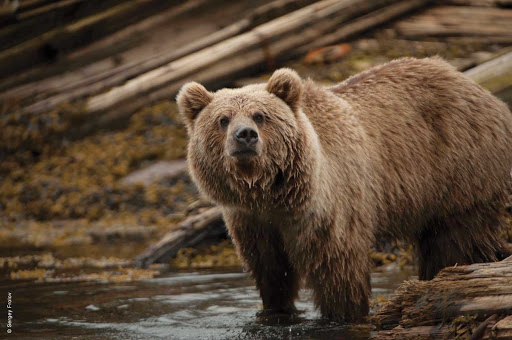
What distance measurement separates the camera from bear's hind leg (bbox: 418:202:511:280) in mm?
6336

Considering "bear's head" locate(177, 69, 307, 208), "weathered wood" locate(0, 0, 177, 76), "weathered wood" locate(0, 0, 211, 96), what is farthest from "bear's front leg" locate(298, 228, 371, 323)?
"weathered wood" locate(0, 0, 177, 76)

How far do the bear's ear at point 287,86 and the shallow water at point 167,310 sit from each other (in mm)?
1750

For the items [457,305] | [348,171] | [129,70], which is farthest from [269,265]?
[129,70]

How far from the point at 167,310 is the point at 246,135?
7.27 feet

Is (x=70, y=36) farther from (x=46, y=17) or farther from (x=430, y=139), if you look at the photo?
(x=430, y=139)

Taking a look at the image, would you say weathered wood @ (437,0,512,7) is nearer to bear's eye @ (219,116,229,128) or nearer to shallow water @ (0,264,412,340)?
shallow water @ (0,264,412,340)

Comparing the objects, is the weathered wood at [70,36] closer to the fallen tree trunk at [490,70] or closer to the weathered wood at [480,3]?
the weathered wood at [480,3]

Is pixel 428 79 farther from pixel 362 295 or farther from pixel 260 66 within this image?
pixel 260 66

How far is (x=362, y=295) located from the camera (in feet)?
19.2

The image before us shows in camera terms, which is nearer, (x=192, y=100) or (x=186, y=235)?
(x=192, y=100)

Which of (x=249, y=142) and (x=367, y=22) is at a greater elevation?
(x=367, y=22)

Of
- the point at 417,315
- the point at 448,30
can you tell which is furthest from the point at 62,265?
the point at 448,30

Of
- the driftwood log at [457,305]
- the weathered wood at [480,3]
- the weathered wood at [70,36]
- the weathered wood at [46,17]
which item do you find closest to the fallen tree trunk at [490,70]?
the weathered wood at [480,3]

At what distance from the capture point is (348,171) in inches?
233
